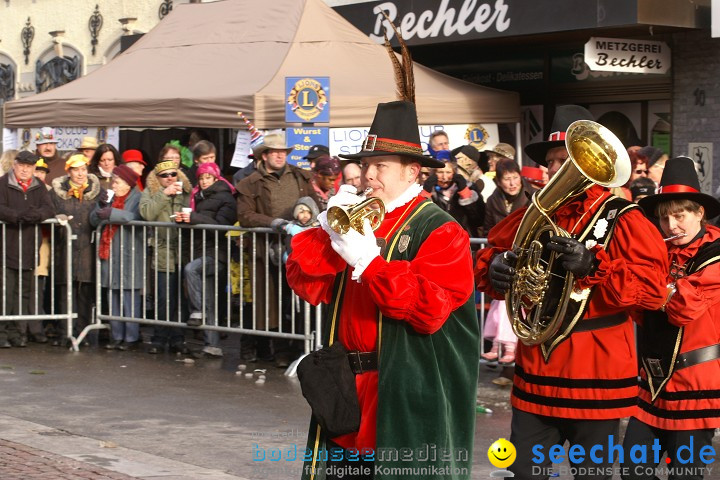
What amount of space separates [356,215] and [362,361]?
0.58 m

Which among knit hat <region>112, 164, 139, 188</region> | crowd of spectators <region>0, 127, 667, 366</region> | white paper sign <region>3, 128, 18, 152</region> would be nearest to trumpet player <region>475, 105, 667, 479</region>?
crowd of spectators <region>0, 127, 667, 366</region>

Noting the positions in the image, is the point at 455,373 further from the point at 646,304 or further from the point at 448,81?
the point at 448,81

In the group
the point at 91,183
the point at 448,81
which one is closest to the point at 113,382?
the point at 91,183

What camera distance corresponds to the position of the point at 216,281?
11.5 meters

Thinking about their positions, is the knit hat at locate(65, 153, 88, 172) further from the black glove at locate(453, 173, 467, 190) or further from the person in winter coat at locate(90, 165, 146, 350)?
the black glove at locate(453, 173, 467, 190)

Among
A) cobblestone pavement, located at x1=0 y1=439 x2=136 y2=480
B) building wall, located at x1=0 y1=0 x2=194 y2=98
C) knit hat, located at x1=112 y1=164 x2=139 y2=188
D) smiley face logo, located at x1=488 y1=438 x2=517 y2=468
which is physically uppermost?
building wall, located at x1=0 y1=0 x2=194 y2=98

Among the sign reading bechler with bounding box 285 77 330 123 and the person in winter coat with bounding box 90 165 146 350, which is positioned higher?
the sign reading bechler with bounding box 285 77 330 123

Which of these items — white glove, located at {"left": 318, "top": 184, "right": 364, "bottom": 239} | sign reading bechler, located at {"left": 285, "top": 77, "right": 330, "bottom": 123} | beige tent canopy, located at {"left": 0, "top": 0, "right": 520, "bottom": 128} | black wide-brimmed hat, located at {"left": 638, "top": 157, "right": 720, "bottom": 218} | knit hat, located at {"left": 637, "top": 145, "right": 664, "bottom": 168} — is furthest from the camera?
beige tent canopy, located at {"left": 0, "top": 0, "right": 520, "bottom": 128}

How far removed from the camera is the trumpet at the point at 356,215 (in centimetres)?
463

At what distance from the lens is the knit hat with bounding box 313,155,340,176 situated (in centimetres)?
1111

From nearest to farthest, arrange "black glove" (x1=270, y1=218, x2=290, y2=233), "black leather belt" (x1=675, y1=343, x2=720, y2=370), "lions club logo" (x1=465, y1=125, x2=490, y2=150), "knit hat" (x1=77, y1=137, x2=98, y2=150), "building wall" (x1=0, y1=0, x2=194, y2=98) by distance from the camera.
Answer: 1. "black leather belt" (x1=675, y1=343, x2=720, y2=370)
2. "black glove" (x1=270, y1=218, x2=290, y2=233)
3. "knit hat" (x1=77, y1=137, x2=98, y2=150)
4. "lions club logo" (x1=465, y1=125, x2=490, y2=150)
5. "building wall" (x1=0, y1=0, x2=194, y2=98)

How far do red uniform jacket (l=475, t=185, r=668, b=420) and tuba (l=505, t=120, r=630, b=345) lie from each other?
0.12 metres

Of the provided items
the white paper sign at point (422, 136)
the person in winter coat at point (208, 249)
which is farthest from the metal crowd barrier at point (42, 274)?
the white paper sign at point (422, 136)

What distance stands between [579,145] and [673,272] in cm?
107
